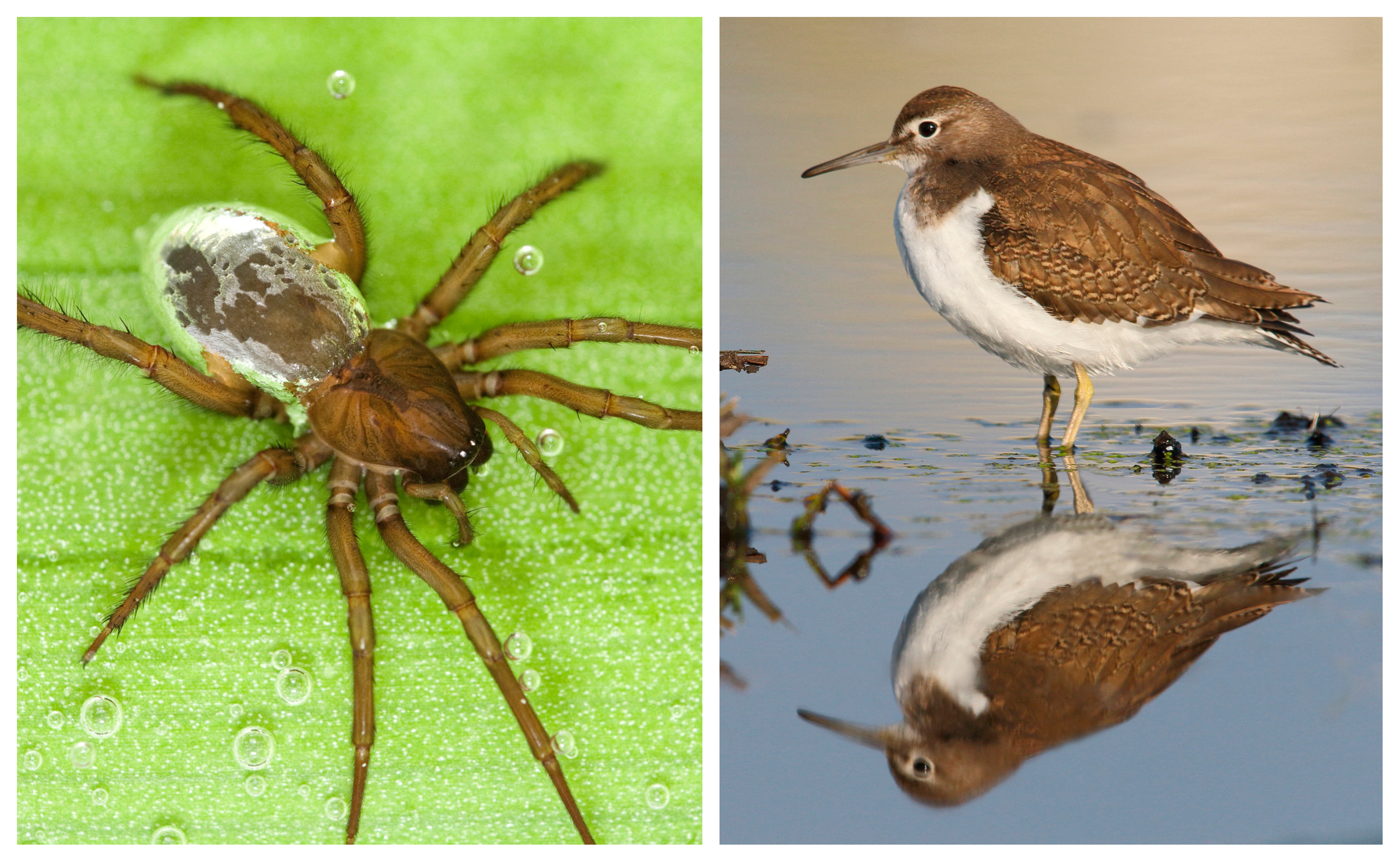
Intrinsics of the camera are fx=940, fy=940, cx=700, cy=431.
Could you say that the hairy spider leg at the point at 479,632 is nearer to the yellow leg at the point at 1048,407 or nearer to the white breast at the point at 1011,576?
the white breast at the point at 1011,576

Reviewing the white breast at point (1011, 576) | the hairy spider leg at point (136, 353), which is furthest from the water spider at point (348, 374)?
the white breast at point (1011, 576)

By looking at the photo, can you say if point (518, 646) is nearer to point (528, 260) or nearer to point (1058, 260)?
point (528, 260)

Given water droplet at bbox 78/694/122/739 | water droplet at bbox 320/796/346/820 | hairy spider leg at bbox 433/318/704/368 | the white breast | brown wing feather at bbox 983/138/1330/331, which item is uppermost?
brown wing feather at bbox 983/138/1330/331

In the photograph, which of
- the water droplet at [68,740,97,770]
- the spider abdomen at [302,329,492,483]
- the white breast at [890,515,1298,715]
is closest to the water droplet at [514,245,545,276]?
the spider abdomen at [302,329,492,483]

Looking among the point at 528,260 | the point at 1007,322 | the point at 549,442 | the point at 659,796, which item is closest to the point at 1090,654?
the point at 1007,322

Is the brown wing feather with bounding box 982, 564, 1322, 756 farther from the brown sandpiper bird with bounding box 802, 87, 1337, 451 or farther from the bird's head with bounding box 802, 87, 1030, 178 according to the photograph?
the bird's head with bounding box 802, 87, 1030, 178

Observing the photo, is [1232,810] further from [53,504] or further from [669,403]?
[53,504]

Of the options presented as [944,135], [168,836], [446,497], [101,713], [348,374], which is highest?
[944,135]
